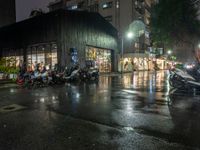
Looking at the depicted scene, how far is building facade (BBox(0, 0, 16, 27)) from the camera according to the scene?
1734 inches

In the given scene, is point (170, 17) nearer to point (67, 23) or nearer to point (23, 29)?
point (67, 23)

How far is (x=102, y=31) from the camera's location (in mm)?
35219

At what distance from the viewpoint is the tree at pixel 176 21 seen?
896 inches

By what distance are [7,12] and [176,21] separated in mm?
37322

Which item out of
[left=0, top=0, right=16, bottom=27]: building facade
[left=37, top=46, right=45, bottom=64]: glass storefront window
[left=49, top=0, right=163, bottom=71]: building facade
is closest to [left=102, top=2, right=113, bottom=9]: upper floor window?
[left=49, top=0, right=163, bottom=71]: building facade

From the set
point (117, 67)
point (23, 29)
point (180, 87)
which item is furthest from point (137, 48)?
point (180, 87)

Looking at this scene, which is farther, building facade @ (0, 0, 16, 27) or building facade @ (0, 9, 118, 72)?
building facade @ (0, 0, 16, 27)

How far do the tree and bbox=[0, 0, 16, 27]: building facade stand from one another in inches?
1287

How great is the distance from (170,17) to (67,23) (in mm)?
12868

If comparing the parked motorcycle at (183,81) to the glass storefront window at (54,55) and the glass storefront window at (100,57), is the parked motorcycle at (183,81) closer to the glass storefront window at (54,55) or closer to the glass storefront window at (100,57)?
the glass storefront window at (54,55)

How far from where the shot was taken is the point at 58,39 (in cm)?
2650

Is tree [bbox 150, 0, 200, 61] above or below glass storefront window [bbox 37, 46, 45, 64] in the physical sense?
above

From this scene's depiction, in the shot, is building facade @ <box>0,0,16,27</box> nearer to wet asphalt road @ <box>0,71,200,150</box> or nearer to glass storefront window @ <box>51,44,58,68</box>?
glass storefront window @ <box>51,44,58,68</box>

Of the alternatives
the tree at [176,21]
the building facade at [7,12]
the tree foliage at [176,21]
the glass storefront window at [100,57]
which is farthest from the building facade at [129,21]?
the tree foliage at [176,21]
